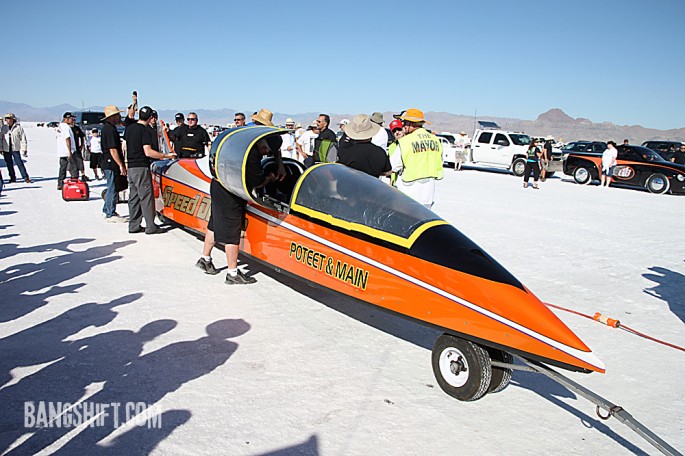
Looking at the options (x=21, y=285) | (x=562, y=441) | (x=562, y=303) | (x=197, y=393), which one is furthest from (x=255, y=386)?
(x=562, y=303)

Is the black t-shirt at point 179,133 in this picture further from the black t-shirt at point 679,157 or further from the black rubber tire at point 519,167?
the black t-shirt at point 679,157

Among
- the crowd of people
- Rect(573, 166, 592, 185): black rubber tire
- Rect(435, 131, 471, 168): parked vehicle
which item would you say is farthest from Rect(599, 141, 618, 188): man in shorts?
the crowd of people

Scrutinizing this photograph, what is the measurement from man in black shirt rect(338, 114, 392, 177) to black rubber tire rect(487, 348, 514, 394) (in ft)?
8.85

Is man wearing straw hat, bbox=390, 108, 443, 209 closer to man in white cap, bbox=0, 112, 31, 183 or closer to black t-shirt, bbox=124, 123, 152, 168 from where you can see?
black t-shirt, bbox=124, 123, 152, 168

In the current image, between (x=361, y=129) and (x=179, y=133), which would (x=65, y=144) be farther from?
(x=361, y=129)

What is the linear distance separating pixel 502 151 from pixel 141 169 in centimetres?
1879

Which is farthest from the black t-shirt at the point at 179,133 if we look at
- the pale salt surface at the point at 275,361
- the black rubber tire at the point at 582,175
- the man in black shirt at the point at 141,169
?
the black rubber tire at the point at 582,175

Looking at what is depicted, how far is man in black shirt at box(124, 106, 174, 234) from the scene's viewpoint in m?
7.37

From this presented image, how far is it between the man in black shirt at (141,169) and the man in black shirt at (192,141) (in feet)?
5.96

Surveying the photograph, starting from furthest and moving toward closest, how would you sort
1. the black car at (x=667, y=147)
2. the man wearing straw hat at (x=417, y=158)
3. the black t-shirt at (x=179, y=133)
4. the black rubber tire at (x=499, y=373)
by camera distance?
the black car at (x=667, y=147), the black t-shirt at (x=179, y=133), the man wearing straw hat at (x=417, y=158), the black rubber tire at (x=499, y=373)

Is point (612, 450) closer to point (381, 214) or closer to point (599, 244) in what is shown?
point (381, 214)

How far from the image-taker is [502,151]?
22812 millimetres

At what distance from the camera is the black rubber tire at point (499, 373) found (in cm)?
355

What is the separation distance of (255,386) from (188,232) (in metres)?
5.09
